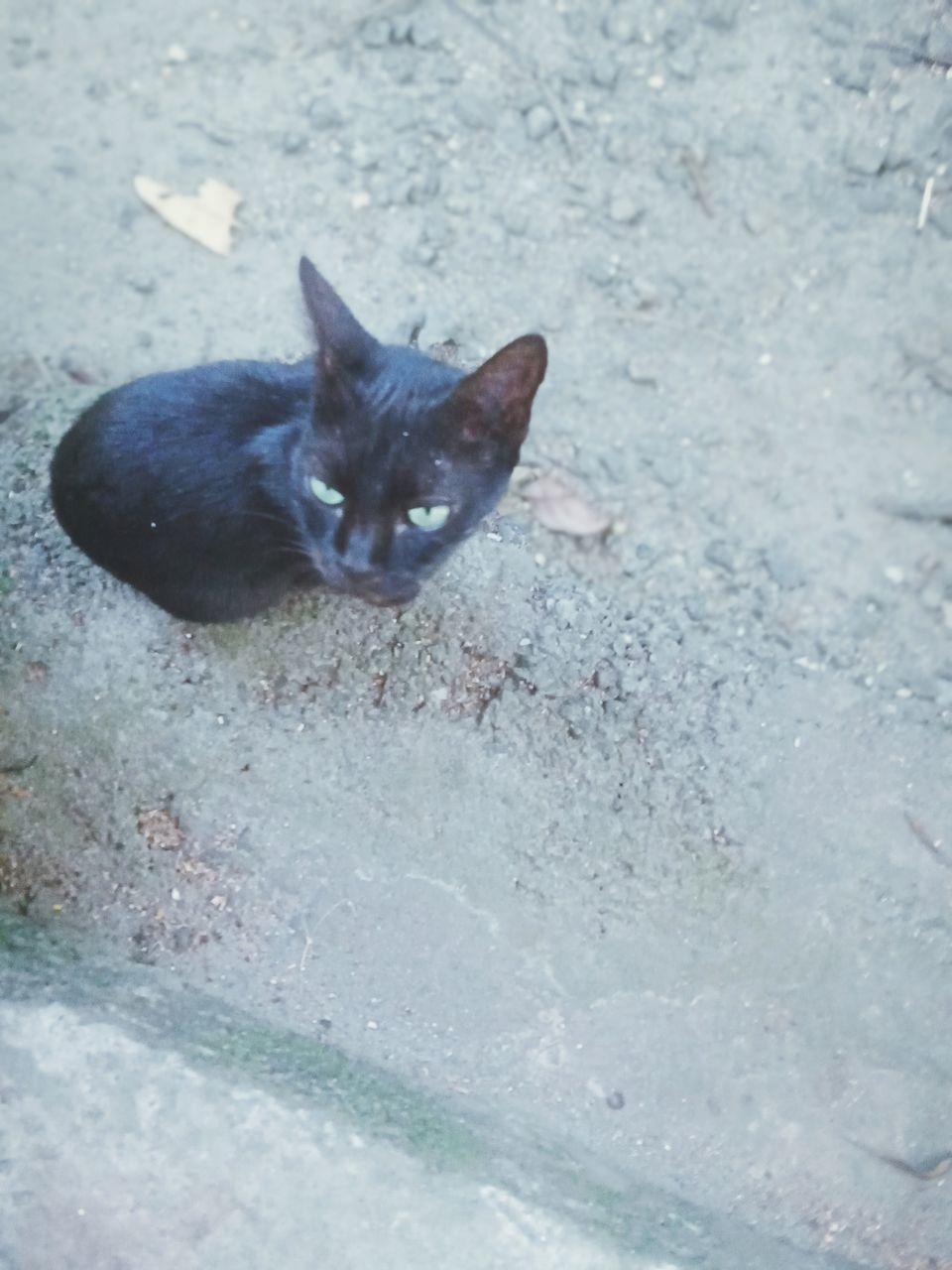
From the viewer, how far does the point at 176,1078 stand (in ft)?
5.72

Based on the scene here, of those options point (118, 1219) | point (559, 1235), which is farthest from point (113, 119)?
point (559, 1235)

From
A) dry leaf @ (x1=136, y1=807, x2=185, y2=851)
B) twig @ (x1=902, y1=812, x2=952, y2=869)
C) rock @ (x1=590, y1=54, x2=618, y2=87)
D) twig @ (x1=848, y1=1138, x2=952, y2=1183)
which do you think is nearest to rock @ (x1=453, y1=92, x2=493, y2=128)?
rock @ (x1=590, y1=54, x2=618, y2=87)

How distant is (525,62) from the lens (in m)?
2.57

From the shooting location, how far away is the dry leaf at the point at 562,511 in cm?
242

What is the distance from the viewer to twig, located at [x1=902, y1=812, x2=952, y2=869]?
2.29 meters

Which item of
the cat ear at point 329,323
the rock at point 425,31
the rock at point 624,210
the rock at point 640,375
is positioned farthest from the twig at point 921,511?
the rock at point 425,31

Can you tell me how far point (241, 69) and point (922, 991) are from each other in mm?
2383

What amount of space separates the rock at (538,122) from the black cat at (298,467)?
907mm

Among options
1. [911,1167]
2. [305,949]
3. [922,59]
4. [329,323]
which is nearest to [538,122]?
[922,59]

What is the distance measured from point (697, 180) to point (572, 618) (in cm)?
101

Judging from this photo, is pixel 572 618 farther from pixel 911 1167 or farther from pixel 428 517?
pixel 911 1167

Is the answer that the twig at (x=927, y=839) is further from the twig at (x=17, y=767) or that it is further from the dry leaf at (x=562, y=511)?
the twig at (x=17, y=767)

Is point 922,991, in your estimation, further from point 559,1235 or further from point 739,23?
point 739,23

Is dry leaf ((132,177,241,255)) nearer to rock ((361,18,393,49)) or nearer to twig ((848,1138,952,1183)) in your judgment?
rock ((361,18,393,49))
